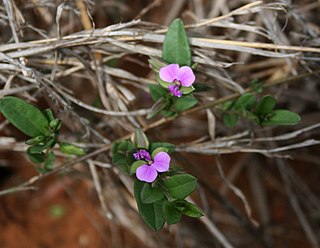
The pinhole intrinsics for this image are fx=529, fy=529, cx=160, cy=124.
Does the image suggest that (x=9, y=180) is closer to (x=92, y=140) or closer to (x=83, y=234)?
(x=83, y=234)

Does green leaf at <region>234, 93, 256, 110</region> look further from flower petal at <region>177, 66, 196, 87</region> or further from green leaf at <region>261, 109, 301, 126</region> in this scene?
flower petal at <region>177, 66, 196, 87</region>

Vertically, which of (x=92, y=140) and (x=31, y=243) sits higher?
(x=92, y=140)

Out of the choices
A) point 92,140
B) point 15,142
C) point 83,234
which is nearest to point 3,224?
point 83,234

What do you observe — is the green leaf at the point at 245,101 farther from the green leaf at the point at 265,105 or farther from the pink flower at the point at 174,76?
the pink flower at the point at 174,76

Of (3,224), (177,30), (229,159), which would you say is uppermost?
(177,30)

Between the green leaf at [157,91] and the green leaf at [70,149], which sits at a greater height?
the green leaf at [157,91]

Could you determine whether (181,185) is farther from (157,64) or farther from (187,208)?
(157,64)

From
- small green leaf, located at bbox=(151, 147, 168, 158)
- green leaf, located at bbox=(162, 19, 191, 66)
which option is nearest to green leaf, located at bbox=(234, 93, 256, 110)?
green leaf, located at bbox=(162, 19, 191, 66)

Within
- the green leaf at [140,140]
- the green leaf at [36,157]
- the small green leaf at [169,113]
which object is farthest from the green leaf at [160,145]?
the green leaf at [36,157]
